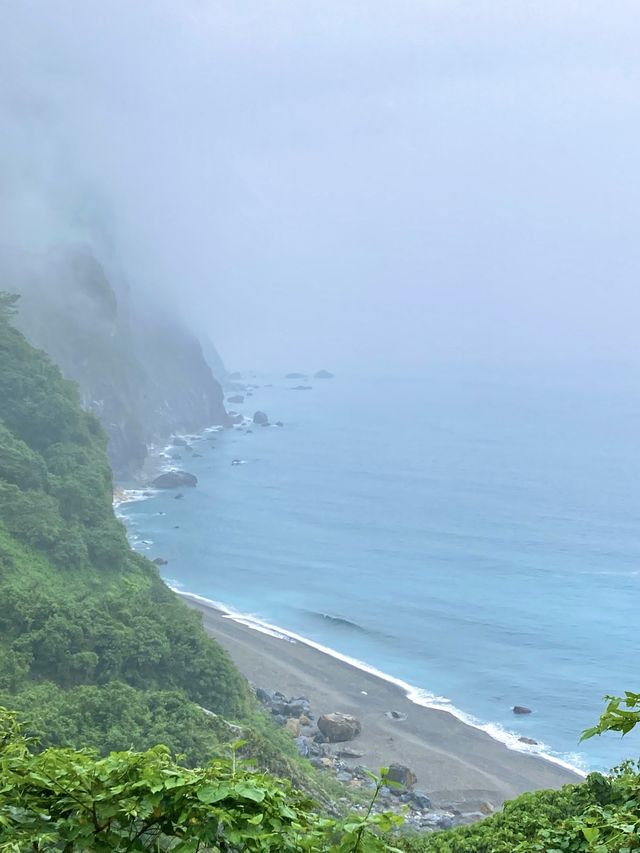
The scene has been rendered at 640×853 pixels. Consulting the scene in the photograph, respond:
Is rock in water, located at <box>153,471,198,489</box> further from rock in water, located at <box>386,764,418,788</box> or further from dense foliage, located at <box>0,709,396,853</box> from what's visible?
dense foliage, located at <box>0,709,396,853</box>

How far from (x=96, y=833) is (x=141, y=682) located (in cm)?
2542

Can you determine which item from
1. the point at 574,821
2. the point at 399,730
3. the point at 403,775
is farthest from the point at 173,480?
the point at 574,821

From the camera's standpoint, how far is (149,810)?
4.66 meters

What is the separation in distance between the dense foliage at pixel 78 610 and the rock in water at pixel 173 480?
119 ft

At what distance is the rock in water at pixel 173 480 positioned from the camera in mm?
85875

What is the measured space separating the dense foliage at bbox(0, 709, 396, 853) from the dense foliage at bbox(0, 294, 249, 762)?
55.8ft

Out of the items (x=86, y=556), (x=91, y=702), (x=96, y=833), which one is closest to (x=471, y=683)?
(x=86, y=556)

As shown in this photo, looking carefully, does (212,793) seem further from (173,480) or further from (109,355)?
(109,355)

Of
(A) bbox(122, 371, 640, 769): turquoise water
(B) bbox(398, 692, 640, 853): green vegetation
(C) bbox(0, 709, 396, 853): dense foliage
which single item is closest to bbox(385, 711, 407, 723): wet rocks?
(A) bbox(122, 371, 640, 769): turquoise water

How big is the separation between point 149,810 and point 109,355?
3557 inches

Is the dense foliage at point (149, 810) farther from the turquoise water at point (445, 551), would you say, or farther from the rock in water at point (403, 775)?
the turquoise water at point (445, 551)

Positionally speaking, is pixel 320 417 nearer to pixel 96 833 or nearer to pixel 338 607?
pixel 338 607

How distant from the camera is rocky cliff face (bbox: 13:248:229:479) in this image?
8575 cm

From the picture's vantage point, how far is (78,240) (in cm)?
10331
